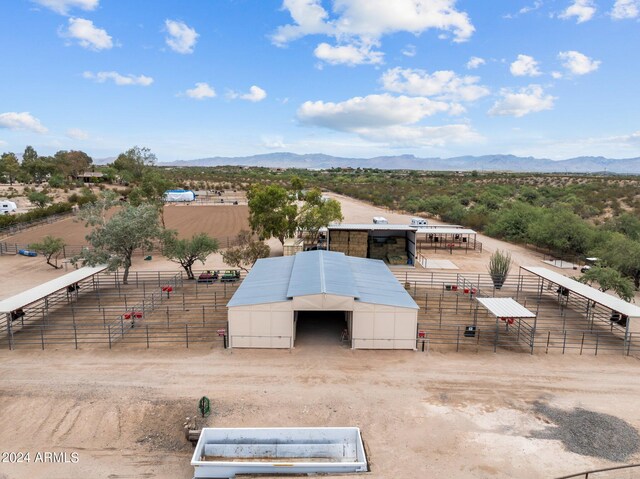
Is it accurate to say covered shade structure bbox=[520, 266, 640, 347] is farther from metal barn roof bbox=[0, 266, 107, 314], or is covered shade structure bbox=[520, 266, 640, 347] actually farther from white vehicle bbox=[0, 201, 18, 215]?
white vehicle bbox=[0, 201, 18, 215]

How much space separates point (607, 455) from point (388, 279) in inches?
519

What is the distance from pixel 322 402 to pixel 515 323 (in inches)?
534

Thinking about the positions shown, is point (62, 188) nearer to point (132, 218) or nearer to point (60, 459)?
point (132, 218)

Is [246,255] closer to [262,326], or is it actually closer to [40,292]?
[262,326]

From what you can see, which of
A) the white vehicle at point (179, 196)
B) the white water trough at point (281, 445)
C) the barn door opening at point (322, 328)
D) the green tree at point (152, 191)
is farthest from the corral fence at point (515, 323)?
the white vehicle at point (179, 196)

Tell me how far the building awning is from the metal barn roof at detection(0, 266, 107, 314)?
72.1ft

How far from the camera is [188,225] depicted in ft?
185

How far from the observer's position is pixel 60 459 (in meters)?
11.9

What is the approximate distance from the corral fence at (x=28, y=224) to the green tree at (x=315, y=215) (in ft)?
109

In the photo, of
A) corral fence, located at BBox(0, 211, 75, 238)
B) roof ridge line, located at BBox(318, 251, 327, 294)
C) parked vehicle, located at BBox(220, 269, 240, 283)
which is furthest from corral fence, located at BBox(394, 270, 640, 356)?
corral fence, located at BBox(0, 211, 75, 238)

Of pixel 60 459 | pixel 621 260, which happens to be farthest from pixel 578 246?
pixel 60 459

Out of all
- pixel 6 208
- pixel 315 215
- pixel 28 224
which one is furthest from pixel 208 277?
pixel 6 208

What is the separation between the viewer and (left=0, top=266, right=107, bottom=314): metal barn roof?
19.4 metres

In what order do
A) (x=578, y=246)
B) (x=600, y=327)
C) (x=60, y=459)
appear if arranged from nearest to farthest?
(x=60, y=459) → (x=600, y=327) → (x=578, y=246)
